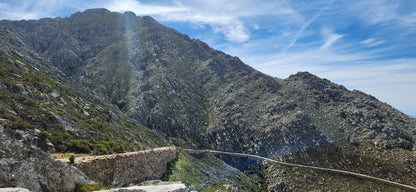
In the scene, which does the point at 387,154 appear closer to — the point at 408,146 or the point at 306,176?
the point at 408,146

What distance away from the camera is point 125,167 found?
2347cm

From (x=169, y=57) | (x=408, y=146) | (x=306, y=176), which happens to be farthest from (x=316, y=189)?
(x=169, y=57)

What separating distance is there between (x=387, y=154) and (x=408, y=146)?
12.0 meters

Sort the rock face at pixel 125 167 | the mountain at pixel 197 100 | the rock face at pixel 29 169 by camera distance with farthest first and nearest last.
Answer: the mountain at pixel 197 100, the rock face at pixel 125 167, the rock face at pixel 29 169

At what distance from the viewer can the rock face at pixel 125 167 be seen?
1873 cm

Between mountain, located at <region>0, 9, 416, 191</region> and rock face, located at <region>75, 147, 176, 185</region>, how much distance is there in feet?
19.9

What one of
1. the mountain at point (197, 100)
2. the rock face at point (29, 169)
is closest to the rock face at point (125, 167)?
the mountain at point (197, 100)

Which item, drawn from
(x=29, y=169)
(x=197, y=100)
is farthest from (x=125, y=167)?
(x=197, y=100)

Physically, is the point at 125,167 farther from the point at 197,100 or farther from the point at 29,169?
the point at 197,100

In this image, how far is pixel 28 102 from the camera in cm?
2922

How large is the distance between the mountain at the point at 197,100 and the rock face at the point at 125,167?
6053 millimetres

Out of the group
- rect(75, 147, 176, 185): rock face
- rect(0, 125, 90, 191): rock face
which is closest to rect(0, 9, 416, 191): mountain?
rect(75, 147, 176, 185): rock face

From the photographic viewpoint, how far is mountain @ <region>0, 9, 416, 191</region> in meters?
74.3

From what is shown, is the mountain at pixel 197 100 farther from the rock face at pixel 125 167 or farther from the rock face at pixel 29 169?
the rock face at pixel 29 169
